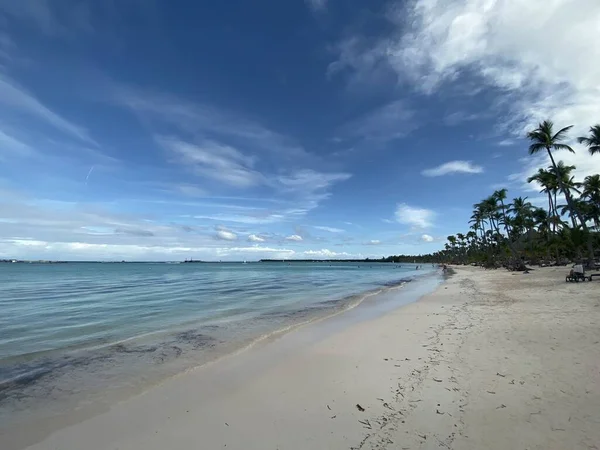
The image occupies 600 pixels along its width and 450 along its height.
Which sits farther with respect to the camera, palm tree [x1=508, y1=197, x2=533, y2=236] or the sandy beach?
palm tree [x1=508, y1=197, x2=533, y2=236]

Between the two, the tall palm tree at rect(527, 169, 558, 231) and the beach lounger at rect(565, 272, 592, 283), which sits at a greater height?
the tall palm tree at rect(527, 169, 558, 231)

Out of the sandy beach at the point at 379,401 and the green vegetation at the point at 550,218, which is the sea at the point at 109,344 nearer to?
the sandy beach at the point at 379,401

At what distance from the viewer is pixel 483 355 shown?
7324 millimetres

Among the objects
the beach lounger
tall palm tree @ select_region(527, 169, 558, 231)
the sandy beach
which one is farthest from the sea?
tall palm tree @ select_region(527, 169, 558, 231)

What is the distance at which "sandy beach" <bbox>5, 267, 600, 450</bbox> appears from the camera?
427cm

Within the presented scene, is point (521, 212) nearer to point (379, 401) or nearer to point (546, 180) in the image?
point (546, 180)

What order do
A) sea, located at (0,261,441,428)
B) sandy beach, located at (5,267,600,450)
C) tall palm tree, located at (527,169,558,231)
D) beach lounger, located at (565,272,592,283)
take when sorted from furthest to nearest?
1. tall palm tree, located at (527,169,558,231)
2. beach lounger, located at (565,272,592,283)
3. sea, located at (0,261,441,428)
4. sandy beach, located at (5,267,600,450)

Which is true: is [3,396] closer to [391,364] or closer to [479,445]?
[391,364]

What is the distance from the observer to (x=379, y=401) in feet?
17.7

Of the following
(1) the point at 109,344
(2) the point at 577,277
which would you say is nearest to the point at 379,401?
(1) the point at 109,344

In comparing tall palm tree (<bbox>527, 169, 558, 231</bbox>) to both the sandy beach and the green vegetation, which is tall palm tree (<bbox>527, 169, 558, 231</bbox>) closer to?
the green vegetation

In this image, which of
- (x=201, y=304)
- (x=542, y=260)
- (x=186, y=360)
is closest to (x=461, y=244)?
(x=542, y=260)

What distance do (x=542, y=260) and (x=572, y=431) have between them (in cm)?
6854

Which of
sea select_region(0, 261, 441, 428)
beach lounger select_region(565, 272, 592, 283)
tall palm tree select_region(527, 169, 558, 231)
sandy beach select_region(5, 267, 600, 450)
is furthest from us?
tall palm tree select_region(527, 169, 558, 231)
